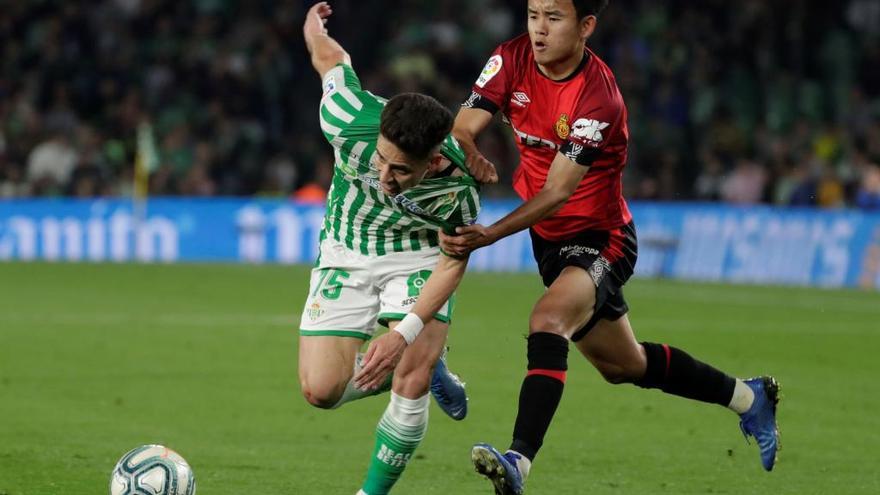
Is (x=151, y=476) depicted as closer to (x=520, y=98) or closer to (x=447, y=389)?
(x=447, y=389)

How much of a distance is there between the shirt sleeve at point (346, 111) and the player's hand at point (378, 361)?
970mm

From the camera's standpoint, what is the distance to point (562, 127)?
21.9ft

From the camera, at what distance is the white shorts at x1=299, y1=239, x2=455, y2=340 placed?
664 cm

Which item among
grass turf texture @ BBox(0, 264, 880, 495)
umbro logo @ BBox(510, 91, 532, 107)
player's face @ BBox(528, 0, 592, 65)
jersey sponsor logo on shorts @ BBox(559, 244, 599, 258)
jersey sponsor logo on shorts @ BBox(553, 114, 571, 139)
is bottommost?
grass turf texture @ BBox(0, 264, 880, 495)

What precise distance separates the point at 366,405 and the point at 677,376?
2727 millimetres

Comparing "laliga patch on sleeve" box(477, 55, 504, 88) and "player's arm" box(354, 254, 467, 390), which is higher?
"laliga patch on sleeve" box(477, 55, 504, 88)

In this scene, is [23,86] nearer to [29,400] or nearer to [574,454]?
[29,400]

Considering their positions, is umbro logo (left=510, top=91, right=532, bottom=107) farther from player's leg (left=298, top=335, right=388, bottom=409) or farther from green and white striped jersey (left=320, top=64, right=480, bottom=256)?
player's leg (left=298, top=335, right=388, bottom=409)

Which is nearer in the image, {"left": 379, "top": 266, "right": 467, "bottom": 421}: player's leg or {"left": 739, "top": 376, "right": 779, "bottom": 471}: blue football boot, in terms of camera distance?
{"left": 379, "top": 266, "right": 467, "bottom": 421}: player's leg

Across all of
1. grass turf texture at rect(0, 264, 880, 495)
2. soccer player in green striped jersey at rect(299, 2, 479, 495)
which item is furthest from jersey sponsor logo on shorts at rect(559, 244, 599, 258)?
grass turf texture at rect(0, 264, 880, 495)

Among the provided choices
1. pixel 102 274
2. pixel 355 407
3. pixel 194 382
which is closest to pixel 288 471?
pixel 355 407

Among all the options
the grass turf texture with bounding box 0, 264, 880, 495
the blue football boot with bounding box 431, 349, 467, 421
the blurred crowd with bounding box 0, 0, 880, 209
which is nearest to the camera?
the grass turf texture with bounding box 0, 264, 880, 495

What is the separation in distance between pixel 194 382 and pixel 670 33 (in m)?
16.9

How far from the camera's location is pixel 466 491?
6797 millimetres
